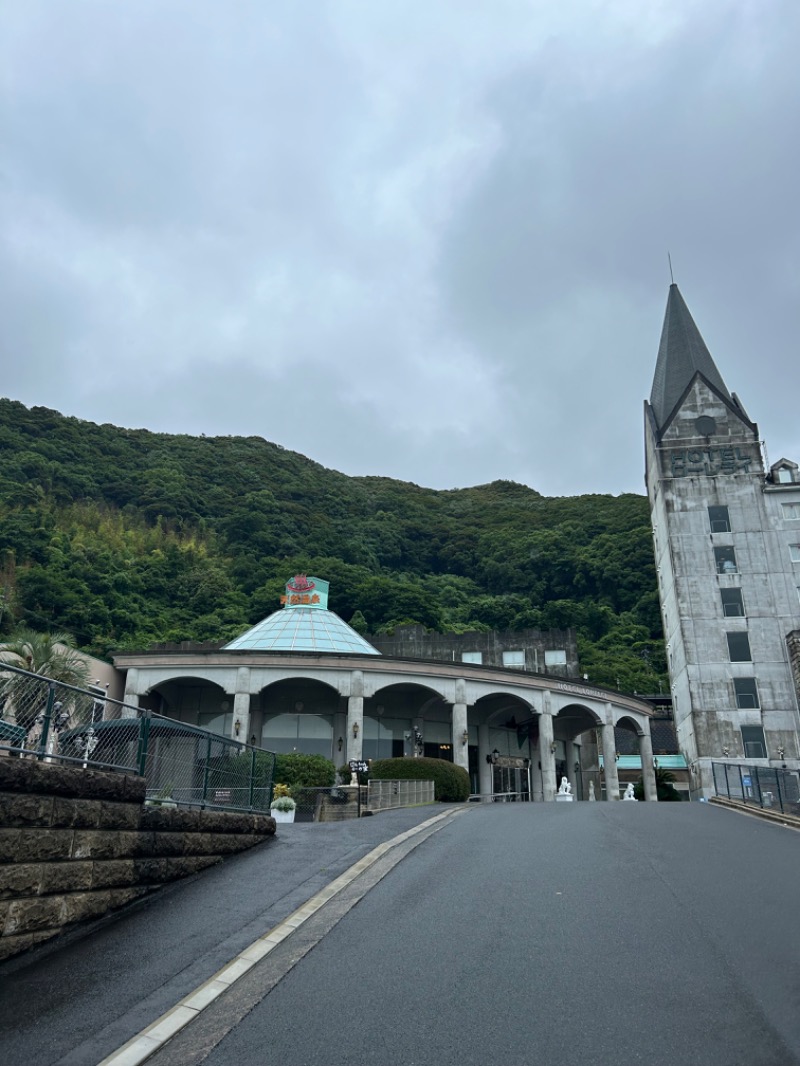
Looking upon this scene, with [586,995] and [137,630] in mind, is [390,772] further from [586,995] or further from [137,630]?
[137,630]

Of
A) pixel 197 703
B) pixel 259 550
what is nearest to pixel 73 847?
pixel 197 703

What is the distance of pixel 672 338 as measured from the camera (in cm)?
6512

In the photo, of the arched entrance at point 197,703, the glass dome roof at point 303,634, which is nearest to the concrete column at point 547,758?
the glass dome roof at point 303,634

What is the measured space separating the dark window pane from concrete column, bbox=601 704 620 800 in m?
10.0

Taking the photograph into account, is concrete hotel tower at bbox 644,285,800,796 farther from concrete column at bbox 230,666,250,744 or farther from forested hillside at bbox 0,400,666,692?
concrete column at bbox 230,666,250,744

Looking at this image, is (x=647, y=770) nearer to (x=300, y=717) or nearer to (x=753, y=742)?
(x=753, y=742)

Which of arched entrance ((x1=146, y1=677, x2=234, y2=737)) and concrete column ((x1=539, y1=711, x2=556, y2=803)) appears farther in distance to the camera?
arched entrance ((x1=146, y1=677, x2=234, y2=737))

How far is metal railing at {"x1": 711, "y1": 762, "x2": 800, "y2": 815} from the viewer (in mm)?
20478

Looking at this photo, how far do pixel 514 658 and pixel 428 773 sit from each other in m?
38.1

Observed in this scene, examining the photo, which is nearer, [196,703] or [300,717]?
[300,717]

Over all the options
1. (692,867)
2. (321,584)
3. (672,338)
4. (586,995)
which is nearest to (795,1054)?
(586,995)

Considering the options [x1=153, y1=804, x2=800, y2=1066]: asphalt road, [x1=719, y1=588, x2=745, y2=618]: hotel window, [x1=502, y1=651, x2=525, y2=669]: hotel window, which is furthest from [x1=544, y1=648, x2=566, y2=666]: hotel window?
[x1=153, y1=804, x2=800, y2=1066]: asphalt road

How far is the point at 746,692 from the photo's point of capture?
49844 mm

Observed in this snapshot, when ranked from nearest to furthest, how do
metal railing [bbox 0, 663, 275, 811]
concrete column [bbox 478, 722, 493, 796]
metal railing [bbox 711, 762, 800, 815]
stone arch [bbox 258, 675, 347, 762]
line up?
metal railing [bbox 0, 663, 275, 811] < metal railing [bbox 711, 762, 800, 815] < stone arch [bbox 258, 675, 347, 762] < concrete column [bbox 478, 722, 493, 796]
